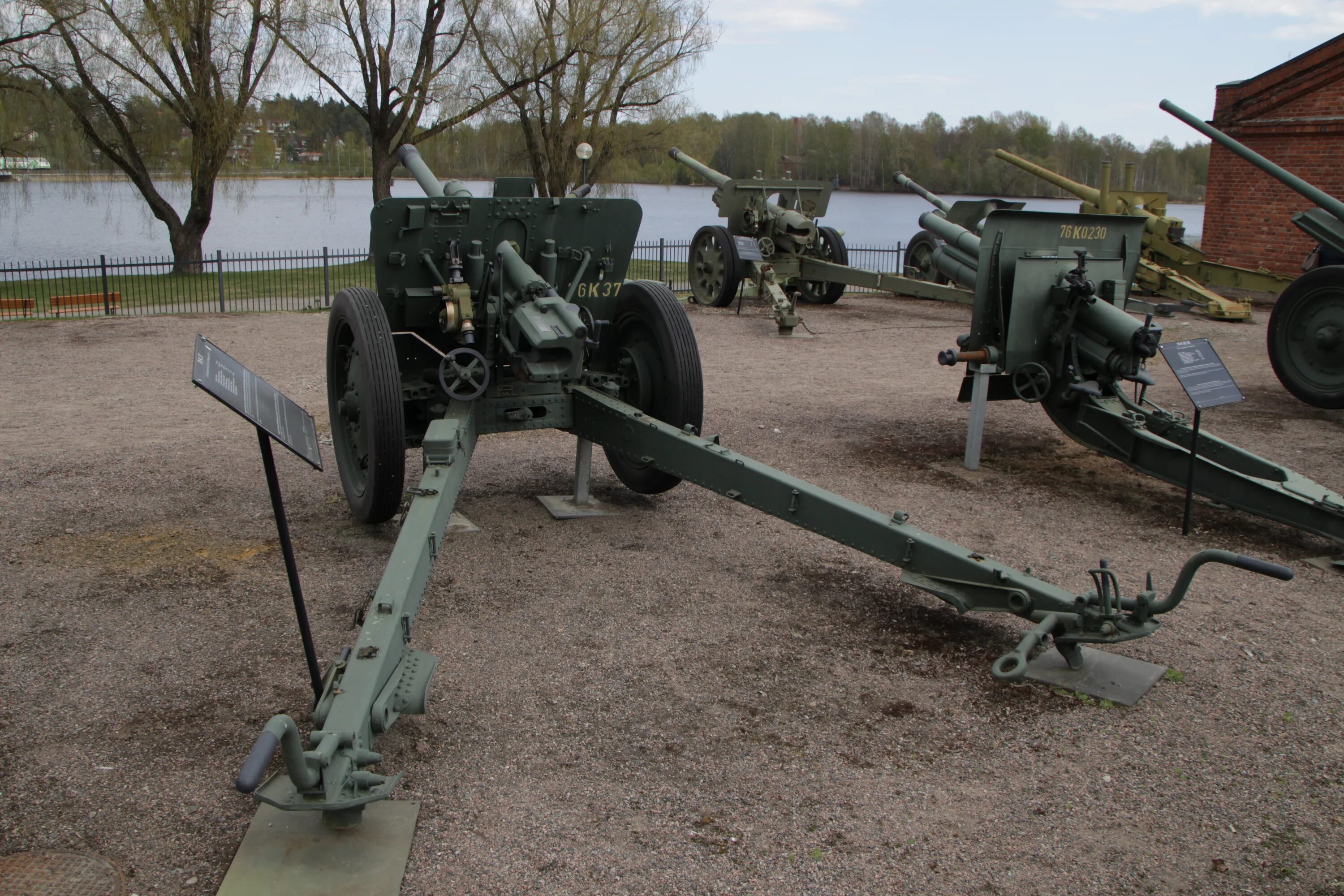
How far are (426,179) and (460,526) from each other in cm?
202

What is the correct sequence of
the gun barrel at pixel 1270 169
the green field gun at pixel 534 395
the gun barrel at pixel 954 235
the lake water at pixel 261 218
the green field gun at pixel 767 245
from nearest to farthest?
the green field gun at pixel 534 395 < the gun barrel at pixel 954 235 < the gun barrel at pixel 1270 169 < the green field gun at pixel 767 245 < the lake water at pixel 261 218

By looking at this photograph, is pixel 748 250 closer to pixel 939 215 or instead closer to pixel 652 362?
pixel 939 215

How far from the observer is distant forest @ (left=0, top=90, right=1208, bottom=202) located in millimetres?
20438

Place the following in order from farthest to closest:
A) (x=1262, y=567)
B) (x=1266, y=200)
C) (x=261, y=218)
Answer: (x=261, y=218), (x=1266, y=200), (x=1262, y=567)

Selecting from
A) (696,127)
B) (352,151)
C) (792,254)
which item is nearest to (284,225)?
(352,151)

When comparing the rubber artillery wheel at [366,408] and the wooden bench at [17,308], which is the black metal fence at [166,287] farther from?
the rubber artillery wheel at [366,408]

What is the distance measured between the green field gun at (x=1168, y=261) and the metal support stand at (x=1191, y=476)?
8.32m

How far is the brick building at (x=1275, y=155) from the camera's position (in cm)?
1689

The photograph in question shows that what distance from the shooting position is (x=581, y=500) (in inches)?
248

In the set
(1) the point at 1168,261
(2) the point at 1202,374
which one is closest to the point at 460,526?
(2) the point at 1202,374

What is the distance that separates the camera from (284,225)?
41.2m

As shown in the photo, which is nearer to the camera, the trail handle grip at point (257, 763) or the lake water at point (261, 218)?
the trail handle grip at point (257, 763)

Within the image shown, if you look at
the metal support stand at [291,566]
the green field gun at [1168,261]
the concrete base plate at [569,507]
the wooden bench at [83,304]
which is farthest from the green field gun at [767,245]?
the metal support stand at [291,566]

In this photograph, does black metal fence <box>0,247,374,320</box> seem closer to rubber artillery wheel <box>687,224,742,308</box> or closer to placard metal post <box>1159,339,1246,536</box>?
rubber artillery wheel <box>687,224,742,308</box>
